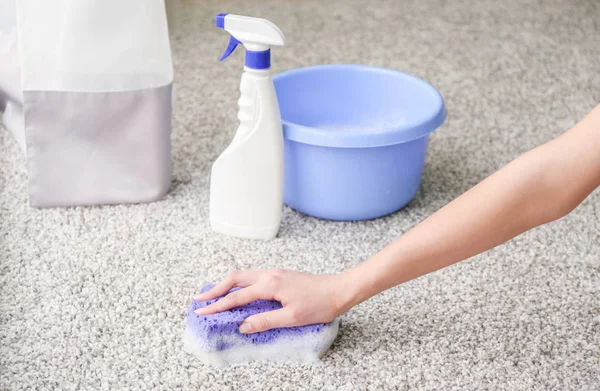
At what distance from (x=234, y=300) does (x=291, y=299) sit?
6 cm

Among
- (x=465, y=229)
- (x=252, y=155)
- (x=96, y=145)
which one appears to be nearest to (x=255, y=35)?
(x=252, y=155)

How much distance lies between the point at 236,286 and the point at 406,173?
36 cm

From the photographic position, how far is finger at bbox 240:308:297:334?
80 centimetres

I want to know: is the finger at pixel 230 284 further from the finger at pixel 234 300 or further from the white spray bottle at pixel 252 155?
the white spray bottle at pixel 252 155

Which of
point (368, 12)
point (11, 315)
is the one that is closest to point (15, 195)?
point (11, 315)

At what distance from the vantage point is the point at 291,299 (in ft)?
2.64

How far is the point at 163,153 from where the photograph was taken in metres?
1.11

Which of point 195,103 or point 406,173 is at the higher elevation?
point 406,173

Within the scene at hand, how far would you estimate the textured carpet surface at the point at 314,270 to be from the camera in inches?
32.3

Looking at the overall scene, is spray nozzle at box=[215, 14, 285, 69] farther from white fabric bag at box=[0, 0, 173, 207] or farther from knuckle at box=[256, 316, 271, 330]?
knuckle at box=[256, 316, 271, 330]

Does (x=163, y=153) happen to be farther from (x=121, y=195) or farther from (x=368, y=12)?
(x=368, y=12)

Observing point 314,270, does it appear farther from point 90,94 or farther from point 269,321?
point 90,94

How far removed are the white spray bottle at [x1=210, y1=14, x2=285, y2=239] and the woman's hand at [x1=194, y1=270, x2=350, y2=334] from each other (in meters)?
0.23

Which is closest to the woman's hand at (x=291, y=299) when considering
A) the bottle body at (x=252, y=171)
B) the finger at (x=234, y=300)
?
the finger at (x=234, y=300)
